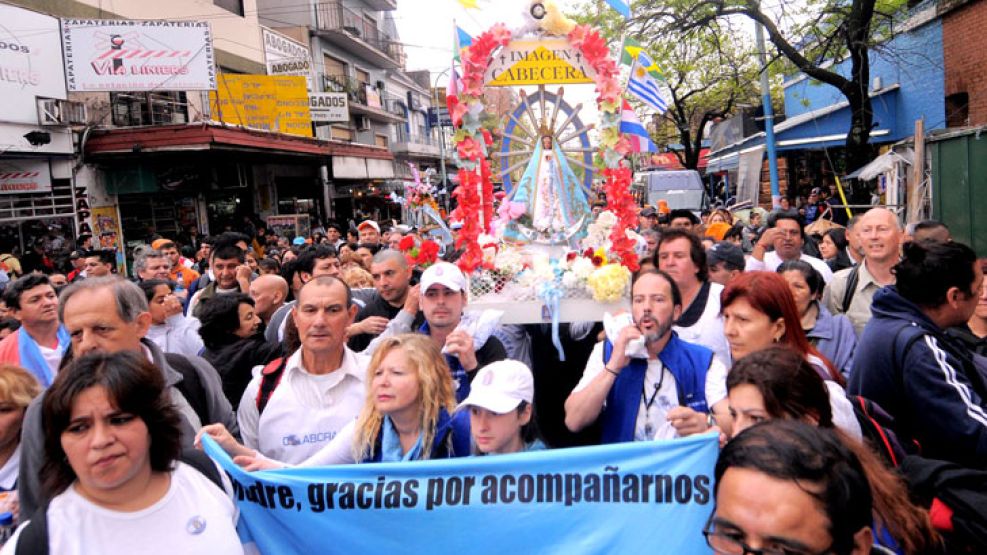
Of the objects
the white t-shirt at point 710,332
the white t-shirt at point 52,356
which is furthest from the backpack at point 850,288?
the white t-shirt at point 52,356

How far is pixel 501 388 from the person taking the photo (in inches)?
107

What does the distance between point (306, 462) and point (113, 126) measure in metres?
15.1

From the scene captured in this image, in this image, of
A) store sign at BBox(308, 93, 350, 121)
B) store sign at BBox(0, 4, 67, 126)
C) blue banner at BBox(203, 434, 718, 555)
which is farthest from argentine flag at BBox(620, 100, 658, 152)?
store sign at BBox(308, 93, 350, 121)

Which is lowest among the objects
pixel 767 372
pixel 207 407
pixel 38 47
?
pixel 207 407

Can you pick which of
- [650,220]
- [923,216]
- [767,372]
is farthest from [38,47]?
[923,216]

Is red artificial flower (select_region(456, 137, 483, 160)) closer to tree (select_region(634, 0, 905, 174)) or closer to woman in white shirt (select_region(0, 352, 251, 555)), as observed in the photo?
woman in white shirt (select_region(0, 352, 251, 555))

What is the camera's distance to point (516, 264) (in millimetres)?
4879

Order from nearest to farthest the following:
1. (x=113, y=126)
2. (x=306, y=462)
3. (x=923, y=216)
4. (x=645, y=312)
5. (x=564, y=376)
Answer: (x=306, y=462), (x=645, y=312), (x=564, y=376), (x=923, y=216), (x=113, y=126)

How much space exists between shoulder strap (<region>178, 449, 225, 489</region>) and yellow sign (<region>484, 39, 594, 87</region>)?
356cm

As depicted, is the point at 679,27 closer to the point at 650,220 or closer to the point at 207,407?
the point at 650,220

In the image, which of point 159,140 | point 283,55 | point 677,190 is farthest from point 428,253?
point 283,55

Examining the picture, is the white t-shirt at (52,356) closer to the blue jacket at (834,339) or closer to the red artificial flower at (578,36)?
the red artificial flower at (578,36)

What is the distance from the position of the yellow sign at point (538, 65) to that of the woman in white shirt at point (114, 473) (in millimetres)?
3591

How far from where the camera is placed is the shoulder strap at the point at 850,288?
4.98 metres
